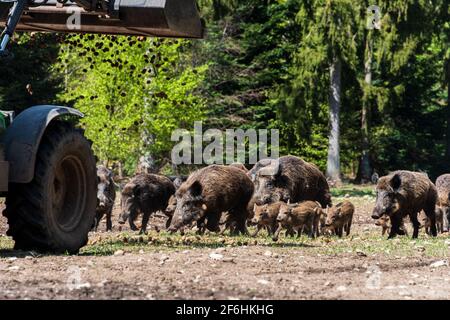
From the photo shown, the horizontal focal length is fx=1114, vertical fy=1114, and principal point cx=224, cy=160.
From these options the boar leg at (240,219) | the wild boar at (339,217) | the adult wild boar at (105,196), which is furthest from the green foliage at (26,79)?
the wild boar at (339,217)

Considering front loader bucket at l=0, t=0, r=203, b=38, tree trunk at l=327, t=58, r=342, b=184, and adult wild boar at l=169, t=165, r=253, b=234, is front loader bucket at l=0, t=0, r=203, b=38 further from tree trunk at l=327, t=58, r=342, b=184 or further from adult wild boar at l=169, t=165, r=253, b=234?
tree trunk at l=327, t=58, r=342, b=184

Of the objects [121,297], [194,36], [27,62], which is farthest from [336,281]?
[27,62]

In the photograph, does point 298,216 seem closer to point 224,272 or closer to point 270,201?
point 270,201

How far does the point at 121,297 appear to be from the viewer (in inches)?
354

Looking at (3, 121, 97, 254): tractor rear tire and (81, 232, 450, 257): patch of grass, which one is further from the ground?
(3, 121, 97, 254): tractor rear tire

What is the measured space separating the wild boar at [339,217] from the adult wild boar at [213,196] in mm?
1571

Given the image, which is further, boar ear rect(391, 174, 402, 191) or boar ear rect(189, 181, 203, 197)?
boar ear rect(391, 174, 402, 191)

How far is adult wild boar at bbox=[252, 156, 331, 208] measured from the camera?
887 inches

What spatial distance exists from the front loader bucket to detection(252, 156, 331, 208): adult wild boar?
8.61 metres

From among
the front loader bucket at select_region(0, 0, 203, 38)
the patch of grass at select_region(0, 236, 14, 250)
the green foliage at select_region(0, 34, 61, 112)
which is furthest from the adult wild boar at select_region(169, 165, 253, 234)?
the green foliage at select_region(0, 34, 61, 112)

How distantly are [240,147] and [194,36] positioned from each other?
3374cm

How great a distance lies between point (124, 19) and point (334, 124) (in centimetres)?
3546

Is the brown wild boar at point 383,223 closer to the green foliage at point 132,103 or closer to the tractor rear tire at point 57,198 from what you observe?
the tractor rear tire at point 57,198

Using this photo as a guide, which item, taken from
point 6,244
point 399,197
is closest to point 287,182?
point 399,197
